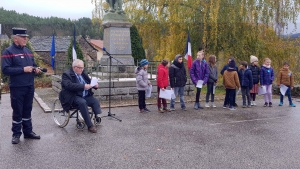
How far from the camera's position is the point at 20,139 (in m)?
6.33

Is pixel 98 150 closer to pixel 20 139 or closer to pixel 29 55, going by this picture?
pixel 20 139

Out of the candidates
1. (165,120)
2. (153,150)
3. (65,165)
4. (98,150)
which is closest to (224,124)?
(165,120)

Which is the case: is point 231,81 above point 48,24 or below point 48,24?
below

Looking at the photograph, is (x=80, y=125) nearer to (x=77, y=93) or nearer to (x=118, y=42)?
(x=77, y=93)

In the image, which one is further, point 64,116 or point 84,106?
point 64,116

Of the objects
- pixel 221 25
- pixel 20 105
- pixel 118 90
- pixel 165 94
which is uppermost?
pixel 221 25

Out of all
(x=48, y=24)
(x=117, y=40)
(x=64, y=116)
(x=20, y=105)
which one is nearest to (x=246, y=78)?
(x=117, y=40)

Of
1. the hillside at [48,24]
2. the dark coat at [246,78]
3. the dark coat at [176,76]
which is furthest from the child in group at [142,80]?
the hillside at [48,24]

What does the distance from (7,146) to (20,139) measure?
1.55 ft

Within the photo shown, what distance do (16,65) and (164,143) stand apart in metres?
3.04

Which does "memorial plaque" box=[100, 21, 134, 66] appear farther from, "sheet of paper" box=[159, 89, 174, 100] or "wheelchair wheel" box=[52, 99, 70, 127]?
"wheelchair wheel" box=[52, 99, 70, 127]

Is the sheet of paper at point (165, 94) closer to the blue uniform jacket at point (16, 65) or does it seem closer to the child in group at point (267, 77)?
the child in group at point (267, 77)

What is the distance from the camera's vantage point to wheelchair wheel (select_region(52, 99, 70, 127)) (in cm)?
730

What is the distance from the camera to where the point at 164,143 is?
6.11 metres
